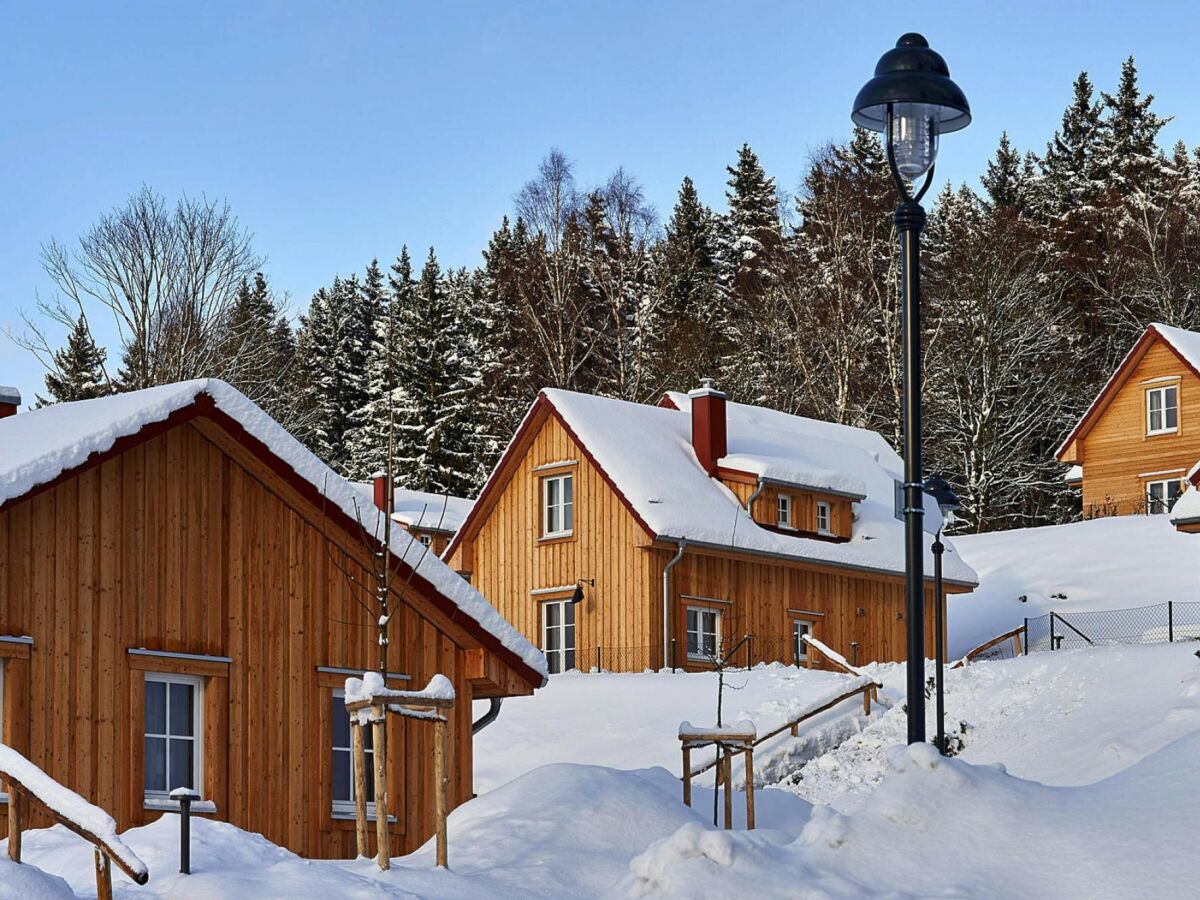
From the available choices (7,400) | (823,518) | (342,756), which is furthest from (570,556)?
(342,756)

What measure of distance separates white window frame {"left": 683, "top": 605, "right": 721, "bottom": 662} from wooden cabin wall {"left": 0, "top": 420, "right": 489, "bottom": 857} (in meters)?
19.5

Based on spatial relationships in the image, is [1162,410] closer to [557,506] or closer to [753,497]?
[753,497]

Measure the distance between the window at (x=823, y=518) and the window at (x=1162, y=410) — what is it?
1615 centimetres

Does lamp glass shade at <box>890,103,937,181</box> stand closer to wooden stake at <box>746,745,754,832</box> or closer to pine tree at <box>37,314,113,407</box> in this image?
wooden stake at <box>746,745,754,832</box>

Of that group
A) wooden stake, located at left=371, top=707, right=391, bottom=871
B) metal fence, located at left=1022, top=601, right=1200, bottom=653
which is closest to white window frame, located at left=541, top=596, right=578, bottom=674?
metal fence, located at left=1022, top=601, right=1200, bottom=653

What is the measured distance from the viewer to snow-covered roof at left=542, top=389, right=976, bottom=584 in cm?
3634

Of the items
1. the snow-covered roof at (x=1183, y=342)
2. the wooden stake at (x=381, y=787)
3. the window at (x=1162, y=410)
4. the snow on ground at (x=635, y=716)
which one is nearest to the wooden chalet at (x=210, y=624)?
the wooden stake at (x=381, y=787)

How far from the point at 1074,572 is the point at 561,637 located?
639 inches

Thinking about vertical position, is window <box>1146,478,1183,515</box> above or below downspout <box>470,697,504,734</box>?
above

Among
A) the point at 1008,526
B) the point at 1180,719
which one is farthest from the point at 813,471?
the point at 1008,526

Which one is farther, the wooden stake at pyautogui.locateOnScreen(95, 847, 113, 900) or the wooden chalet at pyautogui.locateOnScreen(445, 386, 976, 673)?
the wooden chalet at pyautogui.locateOnScreen(445, 386, 976, 673)

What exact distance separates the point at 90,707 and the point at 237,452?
272 cm

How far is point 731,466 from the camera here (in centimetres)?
3900

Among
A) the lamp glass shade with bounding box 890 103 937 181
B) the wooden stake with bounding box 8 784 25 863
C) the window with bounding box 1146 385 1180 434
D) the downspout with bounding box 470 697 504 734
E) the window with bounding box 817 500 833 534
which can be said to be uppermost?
the window with bounding box 1146 385 1180 434
